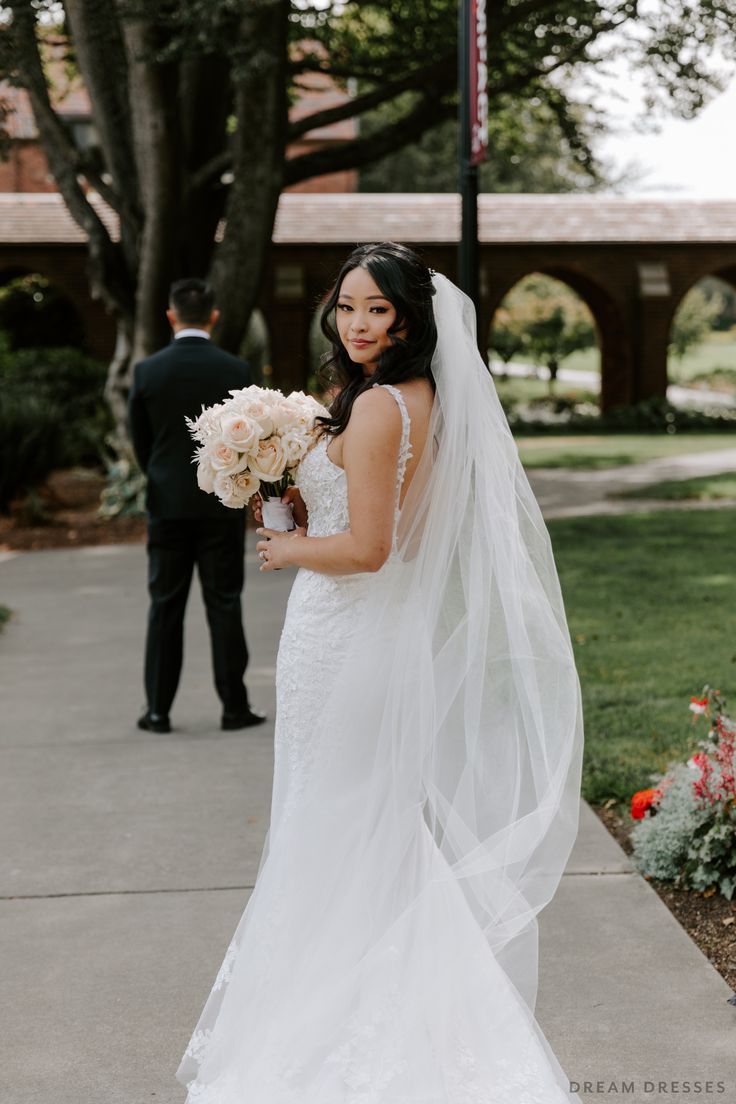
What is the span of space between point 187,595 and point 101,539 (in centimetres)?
774

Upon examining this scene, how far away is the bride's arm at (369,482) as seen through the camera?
2.95 metres

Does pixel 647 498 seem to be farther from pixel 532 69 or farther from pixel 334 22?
pixel 334 22

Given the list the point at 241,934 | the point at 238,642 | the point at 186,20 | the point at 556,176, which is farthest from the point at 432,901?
the point at 556,176

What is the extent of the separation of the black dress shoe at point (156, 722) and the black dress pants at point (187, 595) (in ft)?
0.11

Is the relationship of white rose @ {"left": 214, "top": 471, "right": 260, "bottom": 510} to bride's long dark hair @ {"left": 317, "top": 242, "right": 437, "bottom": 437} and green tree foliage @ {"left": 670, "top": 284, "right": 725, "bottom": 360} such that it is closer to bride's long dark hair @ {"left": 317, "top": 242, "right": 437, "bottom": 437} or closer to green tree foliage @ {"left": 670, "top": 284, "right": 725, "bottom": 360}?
bride's long dark hair @ {"left": 317, "top": 242, "right": 437, "bottom": 437}

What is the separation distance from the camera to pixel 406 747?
3.19m

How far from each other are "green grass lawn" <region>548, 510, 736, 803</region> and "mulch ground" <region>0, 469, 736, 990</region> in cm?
56

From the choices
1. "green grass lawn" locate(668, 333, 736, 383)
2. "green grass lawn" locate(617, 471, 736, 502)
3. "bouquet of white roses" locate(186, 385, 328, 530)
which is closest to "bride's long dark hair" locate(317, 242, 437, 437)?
"bouquet of white roses" locate(186, 385, 328, 530)

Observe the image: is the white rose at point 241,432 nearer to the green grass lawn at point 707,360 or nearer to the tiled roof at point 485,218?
the tiled roof at point 485,218

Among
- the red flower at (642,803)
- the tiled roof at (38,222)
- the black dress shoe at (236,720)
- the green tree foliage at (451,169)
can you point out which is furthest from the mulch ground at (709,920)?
the green tree foliage at (451,169)

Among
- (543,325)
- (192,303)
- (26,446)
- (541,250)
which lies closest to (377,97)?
(26,446)

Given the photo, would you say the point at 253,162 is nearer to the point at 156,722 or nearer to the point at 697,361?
the point at 156,722

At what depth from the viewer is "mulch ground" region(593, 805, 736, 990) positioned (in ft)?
13.2

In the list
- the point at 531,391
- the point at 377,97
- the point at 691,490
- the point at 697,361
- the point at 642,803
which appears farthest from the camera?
the point at 697,361
